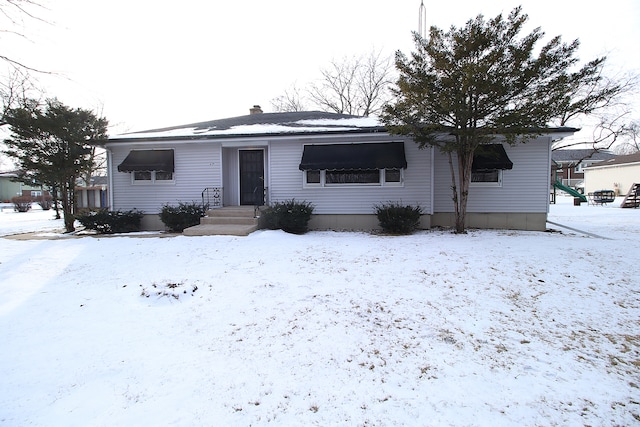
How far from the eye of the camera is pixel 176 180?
11859 millimetres

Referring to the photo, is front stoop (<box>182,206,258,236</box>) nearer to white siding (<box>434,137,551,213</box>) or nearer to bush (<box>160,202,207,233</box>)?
bush (<box>160,202,207,233</box>)

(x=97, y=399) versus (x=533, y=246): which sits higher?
(x=533, y=246)

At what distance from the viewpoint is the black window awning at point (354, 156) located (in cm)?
1024

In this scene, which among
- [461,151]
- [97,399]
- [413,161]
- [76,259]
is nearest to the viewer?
[97,399]

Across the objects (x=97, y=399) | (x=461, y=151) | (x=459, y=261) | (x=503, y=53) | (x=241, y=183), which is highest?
(x=503, y=53)

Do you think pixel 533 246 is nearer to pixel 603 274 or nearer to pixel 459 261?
pixel 603 274

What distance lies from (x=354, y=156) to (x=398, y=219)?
251 centimetres

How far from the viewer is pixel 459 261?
21.1 ft

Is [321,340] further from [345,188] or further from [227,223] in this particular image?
[345,188]

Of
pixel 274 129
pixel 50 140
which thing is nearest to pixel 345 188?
pixel 274 129

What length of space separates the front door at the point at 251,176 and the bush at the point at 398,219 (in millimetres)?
4605

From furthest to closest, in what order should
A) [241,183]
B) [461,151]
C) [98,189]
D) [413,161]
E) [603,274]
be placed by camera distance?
[98,189], [241,183], [413,161], [461,151], [603,274]

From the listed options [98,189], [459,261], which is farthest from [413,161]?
[98,189]

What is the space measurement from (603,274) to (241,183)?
34.1 ft
